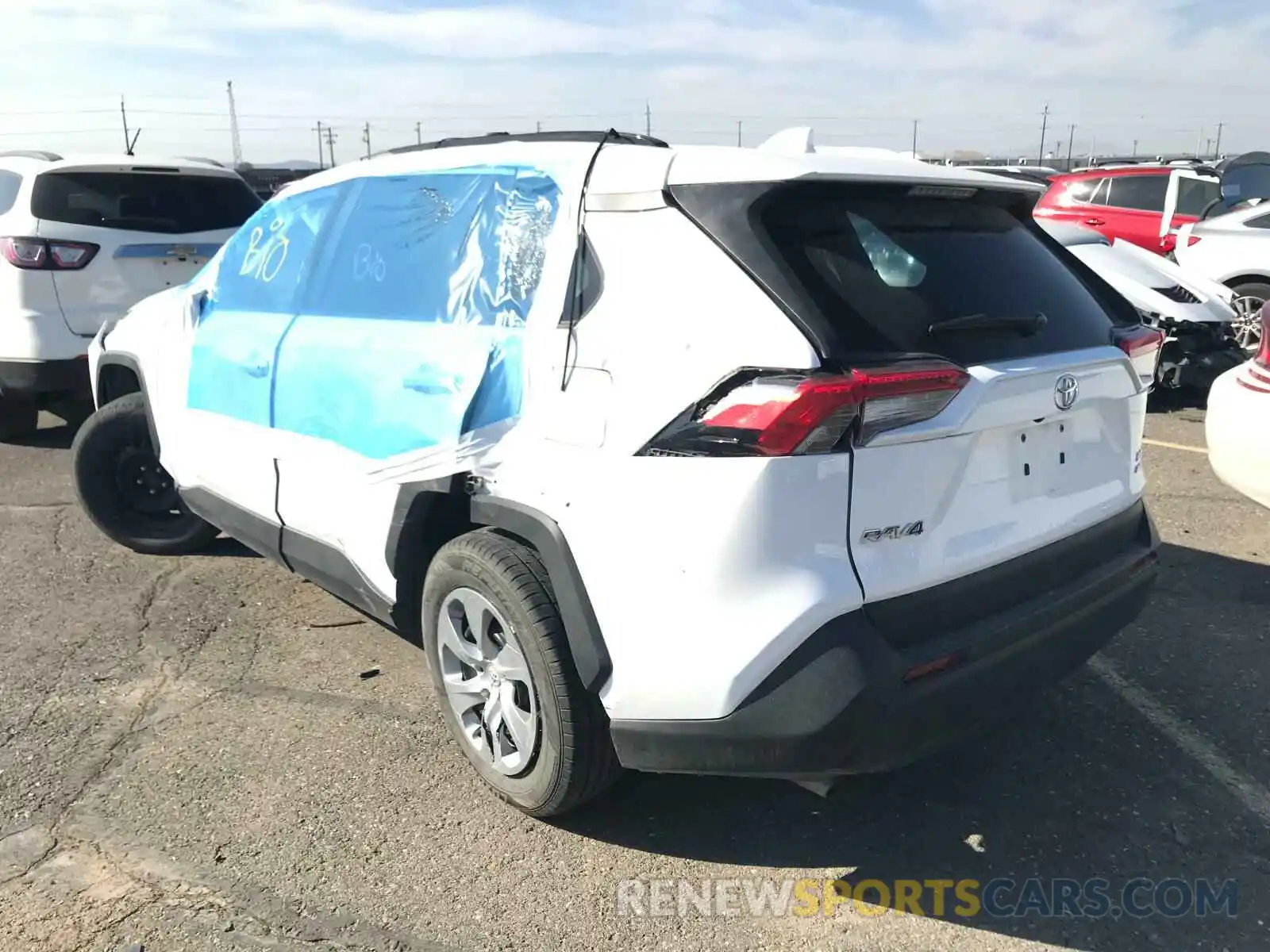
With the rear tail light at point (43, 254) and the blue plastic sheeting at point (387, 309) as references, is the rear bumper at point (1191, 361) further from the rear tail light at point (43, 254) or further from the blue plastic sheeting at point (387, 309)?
the rear tail light at point (43, 254)

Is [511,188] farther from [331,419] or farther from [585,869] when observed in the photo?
[585,869]

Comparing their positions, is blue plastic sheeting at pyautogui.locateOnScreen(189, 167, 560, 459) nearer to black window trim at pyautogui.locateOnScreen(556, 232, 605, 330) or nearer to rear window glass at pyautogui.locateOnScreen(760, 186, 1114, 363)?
black window trim at pyautogui.locateOnScreen(556, 232, 605, 330)

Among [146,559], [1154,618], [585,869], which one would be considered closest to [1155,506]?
[1154,618]

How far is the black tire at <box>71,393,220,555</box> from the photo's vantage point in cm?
498

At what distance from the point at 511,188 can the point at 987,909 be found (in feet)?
7.44

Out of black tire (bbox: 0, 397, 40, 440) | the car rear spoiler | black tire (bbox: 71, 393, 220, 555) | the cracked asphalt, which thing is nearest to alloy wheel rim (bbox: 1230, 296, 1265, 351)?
the car rear spoiler

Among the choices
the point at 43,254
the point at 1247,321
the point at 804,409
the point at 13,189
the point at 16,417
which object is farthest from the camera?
the point at 1247,321

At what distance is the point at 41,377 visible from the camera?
6395 mm

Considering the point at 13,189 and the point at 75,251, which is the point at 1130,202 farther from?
the point at 13,189

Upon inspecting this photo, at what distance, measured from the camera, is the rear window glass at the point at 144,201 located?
21.2ft

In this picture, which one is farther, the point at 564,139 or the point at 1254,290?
the point at 1254,290

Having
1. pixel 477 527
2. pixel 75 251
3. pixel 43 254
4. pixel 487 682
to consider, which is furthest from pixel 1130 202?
pixel 487 682

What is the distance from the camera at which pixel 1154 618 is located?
4.16 metres

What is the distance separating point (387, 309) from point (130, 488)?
8.62 feet
